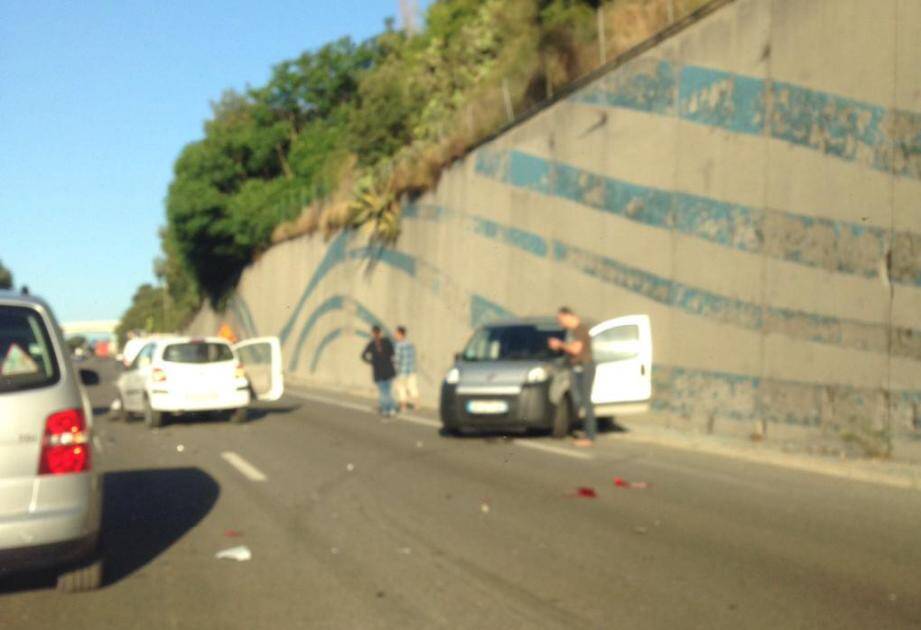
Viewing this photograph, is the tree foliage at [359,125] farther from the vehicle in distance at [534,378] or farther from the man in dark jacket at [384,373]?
the vehicle in distance at [534,378]

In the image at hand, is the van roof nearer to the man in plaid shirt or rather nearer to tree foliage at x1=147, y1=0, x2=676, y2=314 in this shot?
the man in plaid shirt

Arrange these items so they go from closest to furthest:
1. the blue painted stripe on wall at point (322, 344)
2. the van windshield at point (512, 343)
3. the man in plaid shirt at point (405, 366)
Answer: the van windshield at point (512, 343)
the man in plaid shirt at point (405, 366)
the blue painted stripe on wall at point (322, 344)

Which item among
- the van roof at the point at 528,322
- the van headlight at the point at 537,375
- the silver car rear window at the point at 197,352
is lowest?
the van headlight at the point at 537,375

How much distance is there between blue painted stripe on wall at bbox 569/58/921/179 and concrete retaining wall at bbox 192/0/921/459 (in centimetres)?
3

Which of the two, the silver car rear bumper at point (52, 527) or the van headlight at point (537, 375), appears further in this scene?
the van headlight at point (537, 375)

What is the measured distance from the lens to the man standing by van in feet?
50.2

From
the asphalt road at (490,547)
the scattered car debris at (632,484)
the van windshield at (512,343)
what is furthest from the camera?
the van windshield at (512,343)

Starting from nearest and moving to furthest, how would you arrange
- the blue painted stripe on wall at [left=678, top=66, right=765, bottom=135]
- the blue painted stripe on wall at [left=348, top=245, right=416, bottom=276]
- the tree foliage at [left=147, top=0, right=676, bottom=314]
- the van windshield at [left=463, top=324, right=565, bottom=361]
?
the van windshield at [left=463, top=324, right=565, bottom=361] < the blue painted stripe on wall at [left=678, top=66, right=765, bottom=135] < the tree foliage at [left=147, top=0, right=676, bottom=314] < the blue painted stripe on wall at [left=348, top=245, right=416, bottom=276]

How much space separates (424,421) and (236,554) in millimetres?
12652

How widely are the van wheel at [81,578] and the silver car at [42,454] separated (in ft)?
0.03

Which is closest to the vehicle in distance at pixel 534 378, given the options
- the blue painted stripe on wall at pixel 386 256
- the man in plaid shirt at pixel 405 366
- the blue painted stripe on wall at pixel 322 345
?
the man in plaid shirt at pixel 405 366

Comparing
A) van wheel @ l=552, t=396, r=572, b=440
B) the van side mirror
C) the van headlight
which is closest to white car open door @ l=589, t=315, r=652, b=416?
van wheel @ l=552, t=396, r=572, b=440

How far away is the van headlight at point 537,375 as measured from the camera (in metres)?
15.7

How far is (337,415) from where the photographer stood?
873 inches
